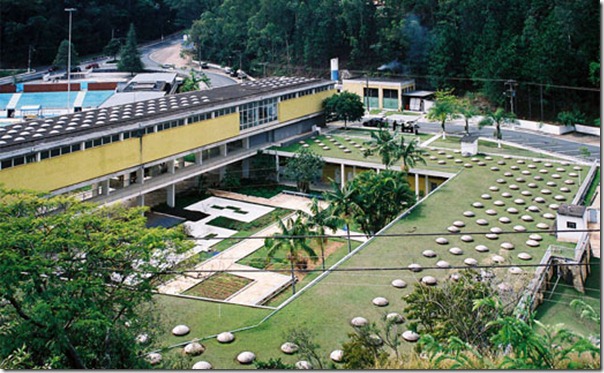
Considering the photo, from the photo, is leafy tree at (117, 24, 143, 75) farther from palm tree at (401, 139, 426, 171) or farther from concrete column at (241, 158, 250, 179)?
palm tree at (401, 139, 426, 171)

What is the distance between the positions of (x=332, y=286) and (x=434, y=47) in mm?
34072

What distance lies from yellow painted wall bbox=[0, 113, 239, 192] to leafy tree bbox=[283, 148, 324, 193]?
9.65 feet

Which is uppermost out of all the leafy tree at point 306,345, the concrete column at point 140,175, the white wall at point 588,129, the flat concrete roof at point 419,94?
the flat concrete roof at point 419,94

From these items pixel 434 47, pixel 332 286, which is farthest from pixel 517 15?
pixel 332 286

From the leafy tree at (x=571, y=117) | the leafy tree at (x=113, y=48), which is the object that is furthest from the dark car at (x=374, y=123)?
the leafy tree at (x=113, y=48)

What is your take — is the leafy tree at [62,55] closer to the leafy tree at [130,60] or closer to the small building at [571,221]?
the leafy tree at [130,60]

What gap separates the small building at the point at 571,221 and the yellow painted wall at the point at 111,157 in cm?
1409

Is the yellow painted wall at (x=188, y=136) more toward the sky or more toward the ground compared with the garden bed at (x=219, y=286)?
more toward the sky

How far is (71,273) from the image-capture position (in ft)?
37.2

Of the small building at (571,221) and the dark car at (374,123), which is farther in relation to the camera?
the dark car at (374,123)

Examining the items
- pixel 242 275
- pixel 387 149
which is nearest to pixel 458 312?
pixel 242 275

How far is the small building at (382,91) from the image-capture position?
143 ft

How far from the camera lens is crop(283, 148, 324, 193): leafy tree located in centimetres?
2809

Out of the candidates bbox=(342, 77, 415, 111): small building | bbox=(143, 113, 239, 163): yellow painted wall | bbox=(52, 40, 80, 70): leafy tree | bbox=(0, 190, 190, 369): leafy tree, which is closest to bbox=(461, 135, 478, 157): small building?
bbox=(143, 113, 239, 163): yellow painted wall
